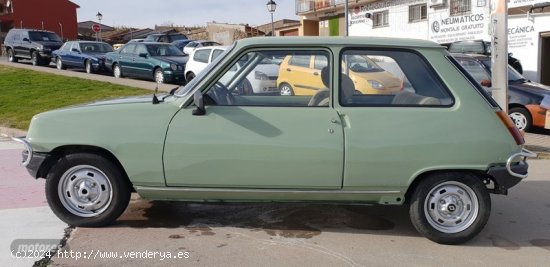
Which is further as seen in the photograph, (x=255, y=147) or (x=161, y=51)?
(x=161, y=51)

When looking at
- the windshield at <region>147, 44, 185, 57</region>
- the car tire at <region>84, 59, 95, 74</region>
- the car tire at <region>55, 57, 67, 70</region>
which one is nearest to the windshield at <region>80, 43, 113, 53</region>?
the car tire at <region>84, 59, 95, 74</region>

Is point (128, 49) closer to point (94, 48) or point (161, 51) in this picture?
point (161, 51)

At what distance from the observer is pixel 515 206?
219 inches

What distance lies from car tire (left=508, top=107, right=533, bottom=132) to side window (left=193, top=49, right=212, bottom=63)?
8.62 m

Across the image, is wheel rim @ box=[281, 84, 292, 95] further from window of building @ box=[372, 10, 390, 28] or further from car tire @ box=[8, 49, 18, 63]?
window of building @ box=[372, 10, 390, 28]

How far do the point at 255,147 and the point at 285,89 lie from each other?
2.32 ft

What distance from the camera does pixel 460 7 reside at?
25.8 m

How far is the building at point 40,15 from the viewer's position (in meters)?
46.0

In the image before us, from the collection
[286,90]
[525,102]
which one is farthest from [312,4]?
[286,90]

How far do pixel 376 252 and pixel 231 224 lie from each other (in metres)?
1.38

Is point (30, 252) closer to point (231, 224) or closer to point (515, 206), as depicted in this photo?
point (231, 224)

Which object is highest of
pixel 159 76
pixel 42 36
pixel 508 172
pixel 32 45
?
pixel 42 36

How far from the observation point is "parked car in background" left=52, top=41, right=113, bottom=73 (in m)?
19.5

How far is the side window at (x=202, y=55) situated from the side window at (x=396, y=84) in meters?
11.3
